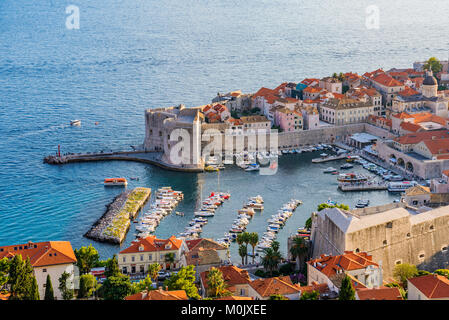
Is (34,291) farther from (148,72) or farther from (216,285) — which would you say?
(148,72)

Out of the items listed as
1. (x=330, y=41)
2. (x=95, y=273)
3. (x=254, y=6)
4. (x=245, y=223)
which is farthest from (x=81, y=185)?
(x=254, y=6)

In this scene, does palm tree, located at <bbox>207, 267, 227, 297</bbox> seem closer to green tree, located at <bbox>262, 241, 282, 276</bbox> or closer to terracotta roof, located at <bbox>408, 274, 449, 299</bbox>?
green tree, located at <bbox>262, 241, 282, 276</bbox>

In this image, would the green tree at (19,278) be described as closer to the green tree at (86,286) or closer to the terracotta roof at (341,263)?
the green tree at (86,286)

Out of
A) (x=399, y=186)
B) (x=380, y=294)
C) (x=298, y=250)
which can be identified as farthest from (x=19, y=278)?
(x=399, y=186)

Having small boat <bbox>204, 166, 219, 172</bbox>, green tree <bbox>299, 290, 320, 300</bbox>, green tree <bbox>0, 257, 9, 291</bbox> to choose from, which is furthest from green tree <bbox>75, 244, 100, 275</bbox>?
small boat <bbox>204, 166, 219, 172</bbox>

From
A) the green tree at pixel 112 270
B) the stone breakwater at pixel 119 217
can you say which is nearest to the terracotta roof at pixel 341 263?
the green tree at pixel 112 270

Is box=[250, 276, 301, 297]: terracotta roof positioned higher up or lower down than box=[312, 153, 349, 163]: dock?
lower down

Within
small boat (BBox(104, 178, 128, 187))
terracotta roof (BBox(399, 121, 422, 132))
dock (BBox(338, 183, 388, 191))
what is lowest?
dock (BBox(338, 183, 388, 191))
